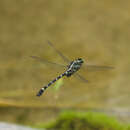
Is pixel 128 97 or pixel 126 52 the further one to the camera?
pixel 126 52

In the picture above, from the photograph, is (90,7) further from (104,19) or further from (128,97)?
(128,97)

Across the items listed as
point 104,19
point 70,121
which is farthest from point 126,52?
point 70,121

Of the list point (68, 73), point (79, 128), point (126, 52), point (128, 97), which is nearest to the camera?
point (68, 73)

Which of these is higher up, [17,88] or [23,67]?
[23,67]

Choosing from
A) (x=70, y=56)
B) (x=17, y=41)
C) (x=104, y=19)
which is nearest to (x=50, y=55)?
(x=70, y=56)

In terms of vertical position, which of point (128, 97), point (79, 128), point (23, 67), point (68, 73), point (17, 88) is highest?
point (23, 67)

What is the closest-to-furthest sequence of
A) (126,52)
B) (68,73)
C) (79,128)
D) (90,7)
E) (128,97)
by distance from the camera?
(68,73)
(79,128)
(128,97)
(126,52)
(90,7)

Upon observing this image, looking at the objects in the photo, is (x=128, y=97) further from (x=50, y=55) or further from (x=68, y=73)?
(x=68, y=73)
